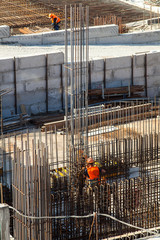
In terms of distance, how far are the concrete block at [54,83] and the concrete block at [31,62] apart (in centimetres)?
62

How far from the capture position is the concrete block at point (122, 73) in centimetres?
2302

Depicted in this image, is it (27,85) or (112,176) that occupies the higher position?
(27,85)

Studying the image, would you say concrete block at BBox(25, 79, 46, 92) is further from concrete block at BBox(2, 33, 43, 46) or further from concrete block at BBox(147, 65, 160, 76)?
concrete block at BBox(147, 65, 160, 76)

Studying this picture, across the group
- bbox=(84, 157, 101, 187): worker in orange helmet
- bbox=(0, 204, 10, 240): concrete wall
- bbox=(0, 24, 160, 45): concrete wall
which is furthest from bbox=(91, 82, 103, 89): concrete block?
bbox=(0, 204, 10, 240): concrete wall

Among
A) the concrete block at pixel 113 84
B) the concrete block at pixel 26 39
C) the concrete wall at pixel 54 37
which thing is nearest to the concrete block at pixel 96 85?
the concrete block at pixel 113 84

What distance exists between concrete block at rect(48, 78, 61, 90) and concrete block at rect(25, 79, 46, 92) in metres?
0.21

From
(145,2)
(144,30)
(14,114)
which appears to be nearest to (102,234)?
(14,114)

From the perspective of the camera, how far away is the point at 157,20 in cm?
2931

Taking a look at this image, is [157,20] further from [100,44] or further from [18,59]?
[18,59]

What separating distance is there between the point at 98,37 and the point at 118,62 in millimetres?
3464

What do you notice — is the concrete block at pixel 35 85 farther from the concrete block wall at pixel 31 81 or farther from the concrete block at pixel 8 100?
the concrete block at pixel 8 100

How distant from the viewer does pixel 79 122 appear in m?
Result: 16.4

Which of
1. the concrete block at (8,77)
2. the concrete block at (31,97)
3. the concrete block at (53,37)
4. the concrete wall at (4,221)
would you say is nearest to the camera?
the concrete wall at (4,221)

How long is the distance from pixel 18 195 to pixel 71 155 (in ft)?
12.6
